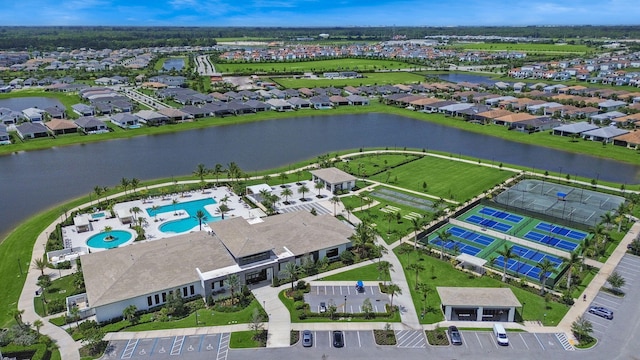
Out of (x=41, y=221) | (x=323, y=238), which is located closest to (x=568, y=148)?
(x=323, y=238)

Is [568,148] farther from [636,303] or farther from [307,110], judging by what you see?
[307,110]

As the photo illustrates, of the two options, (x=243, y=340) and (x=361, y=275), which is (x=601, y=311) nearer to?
(x=361, y=275)

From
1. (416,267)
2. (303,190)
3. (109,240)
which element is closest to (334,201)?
(303,190)

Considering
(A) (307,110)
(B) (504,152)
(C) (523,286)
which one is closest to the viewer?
(C) (523,286)

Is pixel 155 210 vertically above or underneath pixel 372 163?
underneath

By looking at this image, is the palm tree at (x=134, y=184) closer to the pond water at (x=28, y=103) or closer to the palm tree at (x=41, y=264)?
the palm tree at (x=41, y=264)

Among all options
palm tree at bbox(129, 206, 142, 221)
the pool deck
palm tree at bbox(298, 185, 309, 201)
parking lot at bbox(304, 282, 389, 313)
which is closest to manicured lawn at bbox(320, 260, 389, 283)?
parking lot at bbox(304, 282, 389, 313)

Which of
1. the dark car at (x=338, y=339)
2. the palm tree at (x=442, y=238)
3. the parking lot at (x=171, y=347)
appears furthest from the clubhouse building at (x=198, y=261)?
the dark car at (x=338, y=339)
